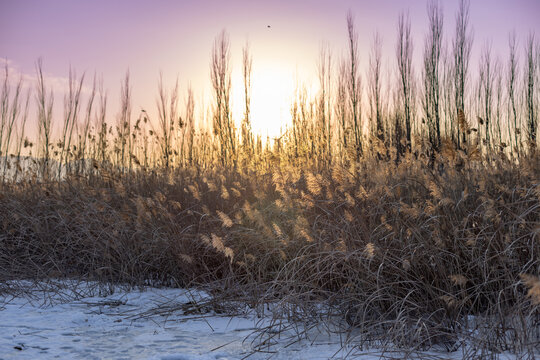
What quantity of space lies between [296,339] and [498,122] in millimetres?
7727

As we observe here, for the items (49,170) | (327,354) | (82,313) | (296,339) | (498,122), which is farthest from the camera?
(498,122)

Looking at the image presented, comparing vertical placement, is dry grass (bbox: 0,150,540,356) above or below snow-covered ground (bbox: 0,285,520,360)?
above

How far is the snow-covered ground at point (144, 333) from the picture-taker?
183 cm

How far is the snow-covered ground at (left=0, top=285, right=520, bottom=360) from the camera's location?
183cm

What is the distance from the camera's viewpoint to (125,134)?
6.44 metres

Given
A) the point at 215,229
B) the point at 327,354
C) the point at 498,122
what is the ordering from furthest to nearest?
the point at 498,122, the point at 215,229, the point at 327,354

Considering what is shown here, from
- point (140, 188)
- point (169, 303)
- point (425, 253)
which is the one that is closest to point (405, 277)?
point (425, 253)

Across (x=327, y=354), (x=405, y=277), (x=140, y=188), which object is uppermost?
(x=140, y=188)

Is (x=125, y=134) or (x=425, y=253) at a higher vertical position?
(x=125, y=134)

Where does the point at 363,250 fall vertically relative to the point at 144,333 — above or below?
above

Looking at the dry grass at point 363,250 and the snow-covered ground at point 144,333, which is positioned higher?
the dry grass at point 363,250

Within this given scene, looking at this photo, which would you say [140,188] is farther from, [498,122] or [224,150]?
[498,122]

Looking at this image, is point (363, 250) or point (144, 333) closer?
point (144, 333)

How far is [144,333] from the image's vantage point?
215 cm
